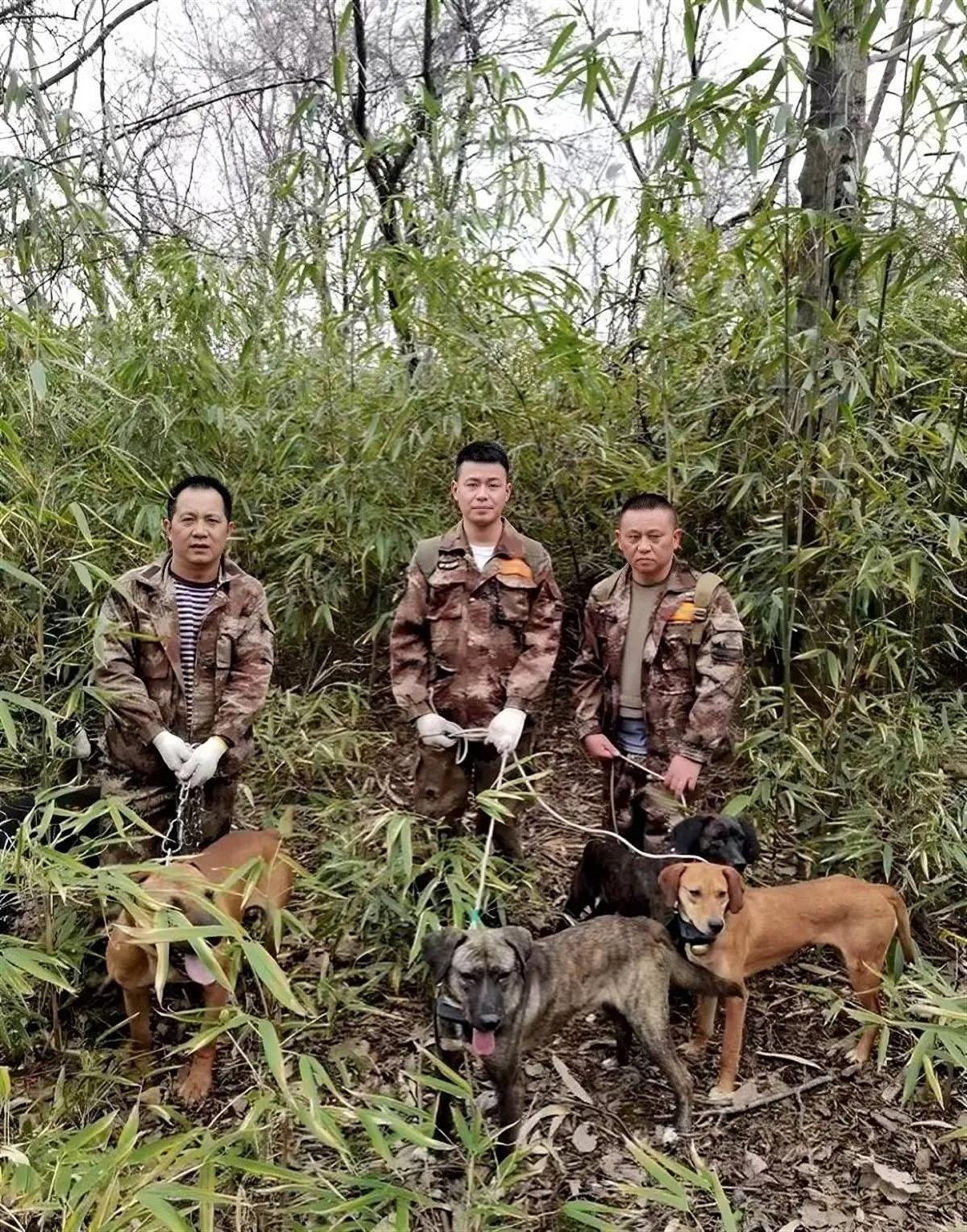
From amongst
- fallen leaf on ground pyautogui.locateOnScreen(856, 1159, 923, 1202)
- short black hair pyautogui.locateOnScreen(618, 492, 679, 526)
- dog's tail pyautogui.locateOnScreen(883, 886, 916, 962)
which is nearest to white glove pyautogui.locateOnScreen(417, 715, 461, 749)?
short black hair pyautogui.locateOnScreen(618, 492, 679, 526)

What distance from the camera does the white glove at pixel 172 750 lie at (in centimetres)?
246

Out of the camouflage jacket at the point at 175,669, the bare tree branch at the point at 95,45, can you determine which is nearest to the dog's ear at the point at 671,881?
the camouflage jacket at the point at 175,669

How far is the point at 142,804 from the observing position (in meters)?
2.63

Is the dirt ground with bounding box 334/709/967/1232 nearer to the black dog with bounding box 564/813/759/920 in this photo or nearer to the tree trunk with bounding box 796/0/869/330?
the black dog with bounding box 564/813/759/920

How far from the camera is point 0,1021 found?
2.29 metres

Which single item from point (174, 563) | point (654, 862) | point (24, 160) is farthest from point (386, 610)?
point (24, 160)

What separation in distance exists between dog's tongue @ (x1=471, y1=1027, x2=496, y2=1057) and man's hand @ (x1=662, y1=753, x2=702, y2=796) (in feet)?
2.95

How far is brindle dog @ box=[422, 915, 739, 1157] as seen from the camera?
2051mm

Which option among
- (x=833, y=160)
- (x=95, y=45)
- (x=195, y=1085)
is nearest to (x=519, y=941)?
(x=195, y=1085)

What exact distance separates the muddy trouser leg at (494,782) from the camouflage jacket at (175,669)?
70 cm

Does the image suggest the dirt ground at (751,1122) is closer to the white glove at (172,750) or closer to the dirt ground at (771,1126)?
the dirt ground at (771,1126)

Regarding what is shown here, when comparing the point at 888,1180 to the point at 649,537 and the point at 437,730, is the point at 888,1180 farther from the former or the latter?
the point at 649,537

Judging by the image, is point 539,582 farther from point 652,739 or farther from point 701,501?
point 701,501

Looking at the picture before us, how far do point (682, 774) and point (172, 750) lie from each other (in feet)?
4.46
